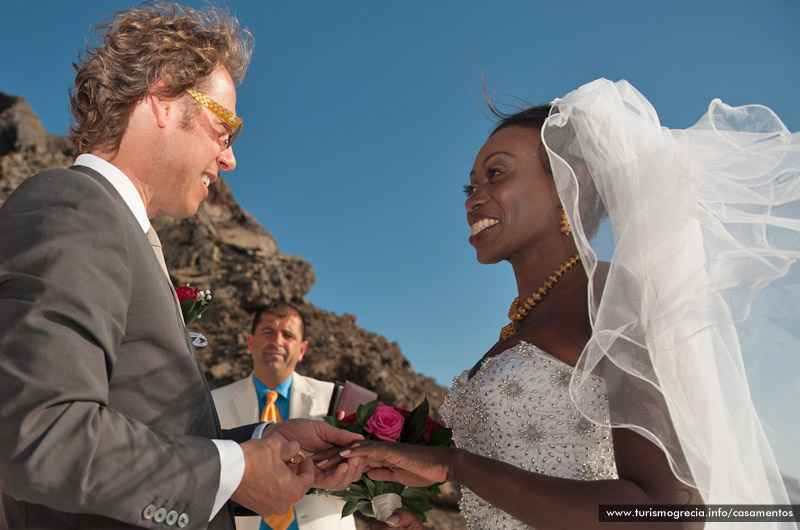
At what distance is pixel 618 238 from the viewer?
259 centimetres

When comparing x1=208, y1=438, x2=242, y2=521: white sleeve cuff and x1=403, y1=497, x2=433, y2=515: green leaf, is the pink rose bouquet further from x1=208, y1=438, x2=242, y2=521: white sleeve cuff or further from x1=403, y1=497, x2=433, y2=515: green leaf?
x1=208, y1=438, x2=242, y2=521: white sleeve cuff

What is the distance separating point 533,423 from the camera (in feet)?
9.19

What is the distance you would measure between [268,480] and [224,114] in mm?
1646

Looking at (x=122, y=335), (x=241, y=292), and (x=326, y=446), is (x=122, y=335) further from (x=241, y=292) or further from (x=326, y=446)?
(x=241, y=292)

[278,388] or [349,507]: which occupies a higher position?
[278,388]

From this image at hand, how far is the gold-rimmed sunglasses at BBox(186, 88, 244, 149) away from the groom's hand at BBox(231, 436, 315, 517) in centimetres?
146

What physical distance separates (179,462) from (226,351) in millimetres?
16923

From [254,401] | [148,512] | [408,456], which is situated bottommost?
[148,512]

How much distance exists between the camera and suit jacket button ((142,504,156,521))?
5.75 ft

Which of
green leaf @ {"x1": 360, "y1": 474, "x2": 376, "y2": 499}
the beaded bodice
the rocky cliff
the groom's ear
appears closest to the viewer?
the groom's ear

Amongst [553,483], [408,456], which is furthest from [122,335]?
[553,483]

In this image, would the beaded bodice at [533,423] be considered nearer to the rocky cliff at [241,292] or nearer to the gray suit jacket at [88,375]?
the gray suit jacket at [88,375]

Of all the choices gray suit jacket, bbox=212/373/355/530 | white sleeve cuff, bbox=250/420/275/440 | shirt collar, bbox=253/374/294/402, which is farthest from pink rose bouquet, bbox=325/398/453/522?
shirt collar, bbox=253/374/294/402

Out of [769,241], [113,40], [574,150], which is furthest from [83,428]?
[769,241]
